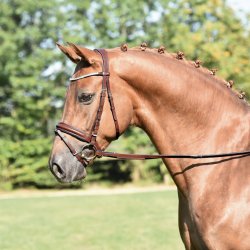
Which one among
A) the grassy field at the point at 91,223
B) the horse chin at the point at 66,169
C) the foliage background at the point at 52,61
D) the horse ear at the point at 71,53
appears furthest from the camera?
the foliage background at the point at 52,61

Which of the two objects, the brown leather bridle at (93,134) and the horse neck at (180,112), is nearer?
the brown leather bridle at (93,134)

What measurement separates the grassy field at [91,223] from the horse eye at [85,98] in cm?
597

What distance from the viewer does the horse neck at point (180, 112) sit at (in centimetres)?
368

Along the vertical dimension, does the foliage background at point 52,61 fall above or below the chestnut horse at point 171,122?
below

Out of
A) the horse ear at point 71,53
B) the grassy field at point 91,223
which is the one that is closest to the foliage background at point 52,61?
the grassy field at point 91,223

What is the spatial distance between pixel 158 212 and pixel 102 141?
11.1 metres

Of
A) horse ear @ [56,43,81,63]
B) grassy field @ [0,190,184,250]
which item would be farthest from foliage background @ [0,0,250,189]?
horse ear @ [56,43,81,63]

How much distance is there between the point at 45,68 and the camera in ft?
81.5

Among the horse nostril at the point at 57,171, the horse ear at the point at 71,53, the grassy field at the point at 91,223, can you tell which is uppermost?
the horse ear at the point at 71,53

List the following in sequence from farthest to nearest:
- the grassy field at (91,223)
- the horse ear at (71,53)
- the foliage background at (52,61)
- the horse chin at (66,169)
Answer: the foliage background at (52,61) < the grassy field at (91,223) < the horse ear at (71,53) < the horse chin at (66,169)

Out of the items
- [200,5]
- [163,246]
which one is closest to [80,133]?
[163,246]

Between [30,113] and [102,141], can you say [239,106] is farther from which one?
[30,113]

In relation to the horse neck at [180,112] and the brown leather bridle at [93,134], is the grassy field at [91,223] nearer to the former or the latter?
the horse neck at [180,112]

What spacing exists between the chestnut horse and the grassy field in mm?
5582
